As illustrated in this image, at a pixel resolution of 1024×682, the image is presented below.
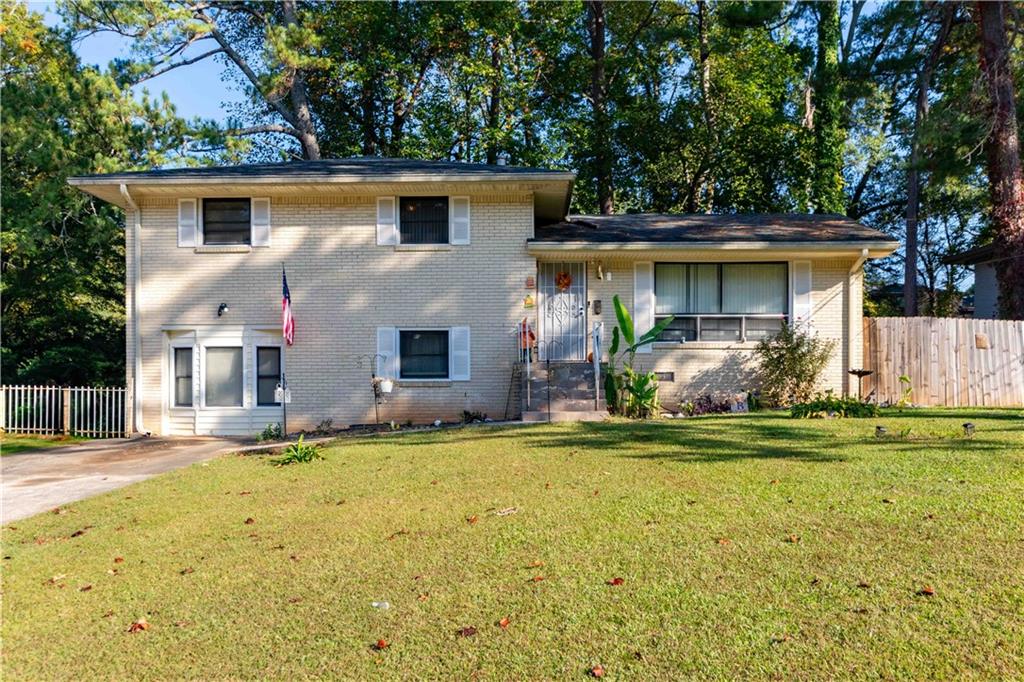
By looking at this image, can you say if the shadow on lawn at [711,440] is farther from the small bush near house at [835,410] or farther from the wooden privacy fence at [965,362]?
the wooden privacy fence at [965,362]

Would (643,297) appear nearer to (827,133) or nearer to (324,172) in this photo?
(324,172)

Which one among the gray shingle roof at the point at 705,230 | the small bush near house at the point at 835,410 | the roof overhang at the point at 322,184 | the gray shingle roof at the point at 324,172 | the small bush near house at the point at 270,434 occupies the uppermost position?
the gray shingle roof at the point at 324,172

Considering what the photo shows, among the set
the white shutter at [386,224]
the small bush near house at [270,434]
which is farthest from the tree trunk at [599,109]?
the small bush near house at [270,434]

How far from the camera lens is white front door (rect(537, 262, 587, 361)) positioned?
16000 millimetres

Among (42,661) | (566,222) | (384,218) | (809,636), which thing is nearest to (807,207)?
(566,222)

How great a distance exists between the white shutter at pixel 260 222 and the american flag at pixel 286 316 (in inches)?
34.1

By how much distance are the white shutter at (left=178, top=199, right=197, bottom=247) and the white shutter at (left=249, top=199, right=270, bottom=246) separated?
135cm

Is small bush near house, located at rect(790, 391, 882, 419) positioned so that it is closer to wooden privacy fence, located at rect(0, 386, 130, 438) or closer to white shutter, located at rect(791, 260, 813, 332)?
white shutter, located at rect(791, 260, 813, 332)

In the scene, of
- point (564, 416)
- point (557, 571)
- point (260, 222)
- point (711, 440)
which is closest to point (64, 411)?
point (260, 222)

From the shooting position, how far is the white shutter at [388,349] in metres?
15.5

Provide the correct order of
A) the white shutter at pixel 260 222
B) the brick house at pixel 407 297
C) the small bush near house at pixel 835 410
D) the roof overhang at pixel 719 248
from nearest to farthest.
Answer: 1. the small bush near house at pixel 835 410
2. the roof overhang at pixel 719 248
3. the brick house at pixel 407 297
4. the white shutter at pixel 260 222

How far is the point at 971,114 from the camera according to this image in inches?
622

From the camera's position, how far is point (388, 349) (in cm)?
1556

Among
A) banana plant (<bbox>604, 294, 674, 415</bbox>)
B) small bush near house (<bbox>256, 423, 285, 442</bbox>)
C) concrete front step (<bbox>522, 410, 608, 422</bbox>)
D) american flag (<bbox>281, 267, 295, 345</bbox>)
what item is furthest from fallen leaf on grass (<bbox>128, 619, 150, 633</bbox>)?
american flag (<bbox>281, 267, 295, 345</bbox>)
